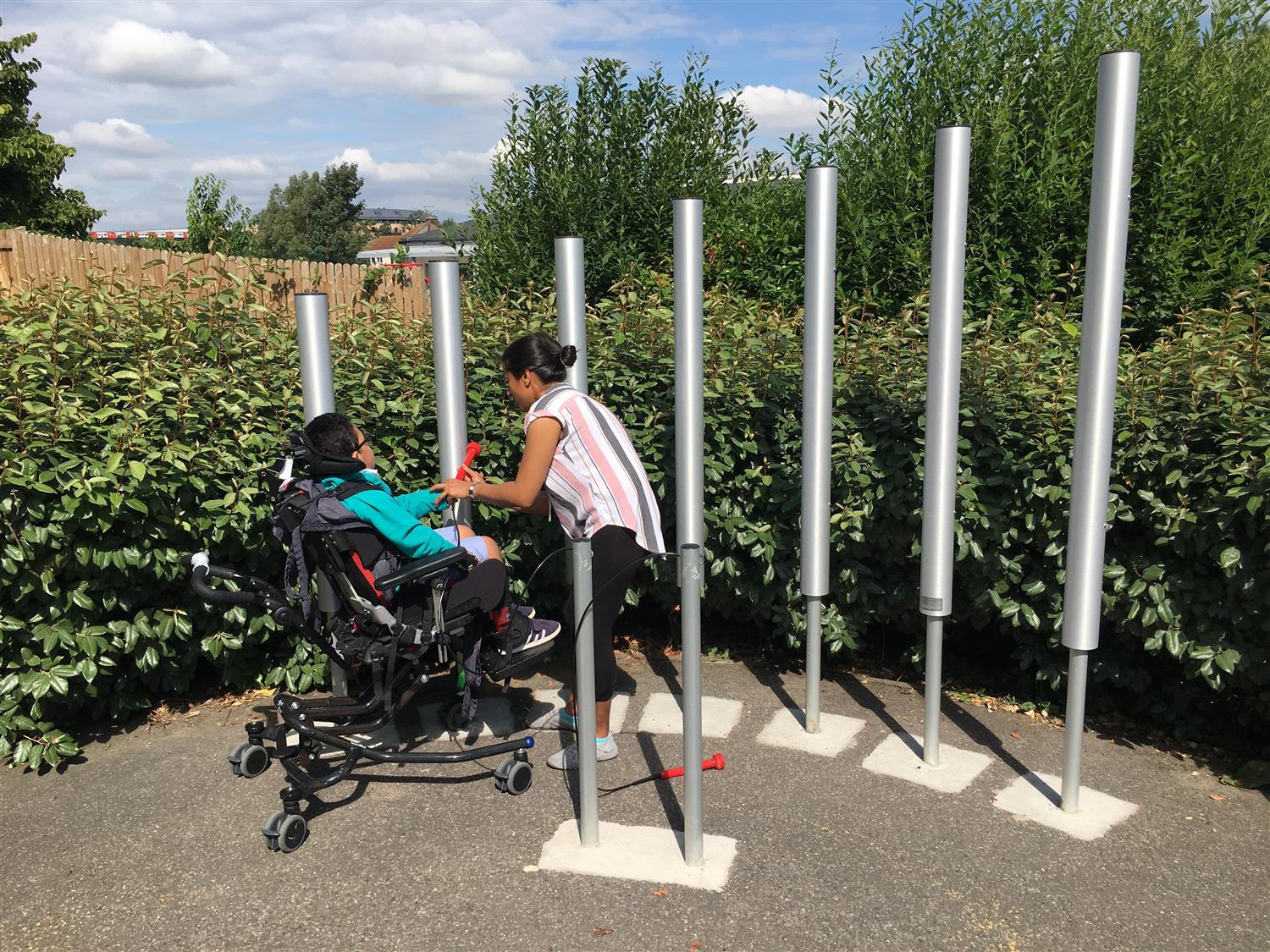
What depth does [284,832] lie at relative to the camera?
3.27m

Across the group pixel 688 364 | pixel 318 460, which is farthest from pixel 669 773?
pixel 318 460

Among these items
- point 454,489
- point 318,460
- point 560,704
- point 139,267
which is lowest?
point 560,704

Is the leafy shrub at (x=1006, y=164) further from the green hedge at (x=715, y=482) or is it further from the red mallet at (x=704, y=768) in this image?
the red mallet at (x=704, y=768)

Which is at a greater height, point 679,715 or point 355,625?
point 355,625

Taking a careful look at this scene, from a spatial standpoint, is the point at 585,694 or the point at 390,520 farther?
the point at 390,520

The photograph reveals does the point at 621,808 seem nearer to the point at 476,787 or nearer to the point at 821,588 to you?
the point at 476,787

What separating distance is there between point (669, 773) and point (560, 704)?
910 millimetres

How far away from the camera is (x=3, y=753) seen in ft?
12.9

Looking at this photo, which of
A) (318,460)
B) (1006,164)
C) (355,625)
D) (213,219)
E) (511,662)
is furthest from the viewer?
(213,219)

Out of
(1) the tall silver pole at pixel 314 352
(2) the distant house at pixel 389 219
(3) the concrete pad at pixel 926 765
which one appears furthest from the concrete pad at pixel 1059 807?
(2) the distant house at pixel 389 219

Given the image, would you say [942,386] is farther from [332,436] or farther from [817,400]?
[332,436]

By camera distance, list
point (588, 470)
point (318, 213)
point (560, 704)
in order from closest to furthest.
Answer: point (588, 470) → point (560, 704) → point (318, 213)

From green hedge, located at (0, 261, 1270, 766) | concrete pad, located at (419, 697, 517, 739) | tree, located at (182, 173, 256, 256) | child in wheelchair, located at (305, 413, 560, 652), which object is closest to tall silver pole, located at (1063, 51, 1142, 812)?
green hedge, located at (0, 261, 1270, 766)

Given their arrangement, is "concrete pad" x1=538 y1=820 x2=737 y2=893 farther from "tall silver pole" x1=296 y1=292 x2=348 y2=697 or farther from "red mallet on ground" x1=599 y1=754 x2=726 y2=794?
"tall silver pole" x1=296 y1=292 x2=348 y2=697
